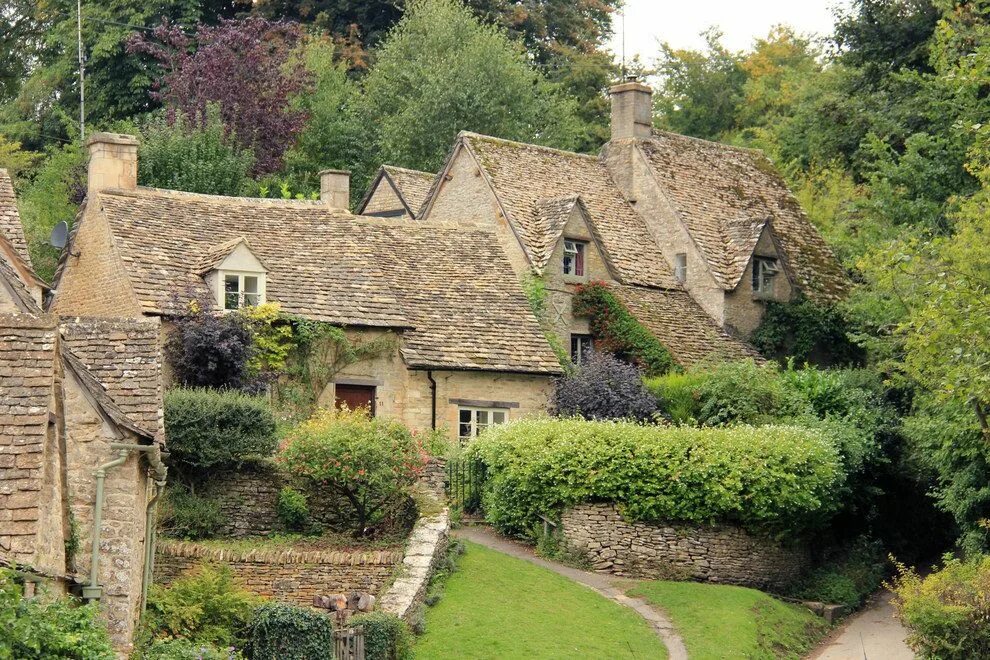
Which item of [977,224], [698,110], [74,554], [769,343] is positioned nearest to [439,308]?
[769,343]

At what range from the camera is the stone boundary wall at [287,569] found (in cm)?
2877

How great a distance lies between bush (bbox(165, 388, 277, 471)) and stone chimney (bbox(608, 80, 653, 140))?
74.6 feet

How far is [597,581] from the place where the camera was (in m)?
33.4

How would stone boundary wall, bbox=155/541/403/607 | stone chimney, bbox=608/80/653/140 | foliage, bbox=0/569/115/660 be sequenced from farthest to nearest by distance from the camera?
stone chimney, bbox=608/80/653/140
stone boundary wall, bbox=155/541/403/607
foliage, bbox=0/569/115/660

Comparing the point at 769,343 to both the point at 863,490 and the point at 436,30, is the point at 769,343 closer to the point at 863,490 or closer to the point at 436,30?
the point at 863,490

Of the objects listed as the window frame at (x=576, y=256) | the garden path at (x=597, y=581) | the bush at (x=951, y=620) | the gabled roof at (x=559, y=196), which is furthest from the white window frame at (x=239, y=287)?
the bush at (x=951, y=620)

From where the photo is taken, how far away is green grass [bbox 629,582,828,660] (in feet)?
100

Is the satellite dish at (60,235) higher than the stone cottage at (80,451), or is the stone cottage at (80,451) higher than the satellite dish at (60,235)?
the satellite dish at (60,235)

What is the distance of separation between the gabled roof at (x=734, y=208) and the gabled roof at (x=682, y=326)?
1.31 m

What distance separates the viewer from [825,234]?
→ 183ft

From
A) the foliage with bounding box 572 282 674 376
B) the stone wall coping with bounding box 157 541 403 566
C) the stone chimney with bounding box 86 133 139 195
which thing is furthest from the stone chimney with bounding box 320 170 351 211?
the stone wall coping with bounding box 157 541 403 566

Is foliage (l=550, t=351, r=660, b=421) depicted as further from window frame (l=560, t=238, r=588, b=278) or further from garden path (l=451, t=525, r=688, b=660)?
garden path (l=451, t=525, r=688, b=660)

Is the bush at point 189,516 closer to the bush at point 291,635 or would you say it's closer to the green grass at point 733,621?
the bush at point 291,635

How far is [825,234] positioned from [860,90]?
7.28m
